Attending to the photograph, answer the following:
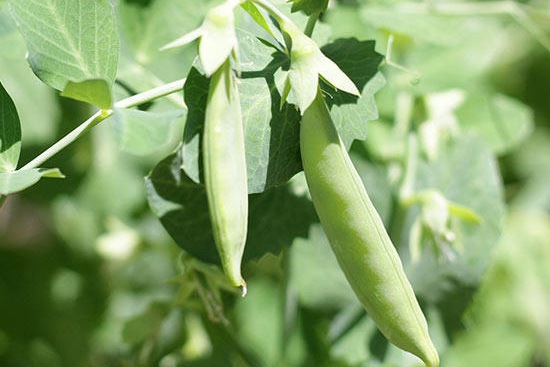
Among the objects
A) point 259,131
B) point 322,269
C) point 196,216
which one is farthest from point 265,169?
point 322,269

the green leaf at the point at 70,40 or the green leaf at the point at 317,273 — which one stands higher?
the green leaf at the point at 70,40

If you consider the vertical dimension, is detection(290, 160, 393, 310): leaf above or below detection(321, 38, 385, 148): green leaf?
below

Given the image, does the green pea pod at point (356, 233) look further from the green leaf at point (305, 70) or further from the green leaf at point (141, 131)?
the green leaf at point (141, 131)

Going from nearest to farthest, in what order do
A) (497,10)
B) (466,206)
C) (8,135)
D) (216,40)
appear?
(216,40) → (8,135) → (466,206) → (497,10)

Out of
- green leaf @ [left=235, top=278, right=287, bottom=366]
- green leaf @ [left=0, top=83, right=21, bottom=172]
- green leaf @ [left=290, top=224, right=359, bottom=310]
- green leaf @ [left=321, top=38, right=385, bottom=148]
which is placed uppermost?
green leaf @ [left=0, top=83, right=21, bottom=172]

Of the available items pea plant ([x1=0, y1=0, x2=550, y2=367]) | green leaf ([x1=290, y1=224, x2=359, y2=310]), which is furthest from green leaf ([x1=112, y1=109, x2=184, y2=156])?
green leaf ([x1=290, y1=224, x2=359, y2=310])

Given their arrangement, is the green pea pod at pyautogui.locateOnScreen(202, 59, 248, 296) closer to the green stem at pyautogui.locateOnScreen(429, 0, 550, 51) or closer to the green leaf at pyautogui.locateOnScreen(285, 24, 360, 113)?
the green leaf at pyautogui.locateOnScreen(285, 24, 360, 113)

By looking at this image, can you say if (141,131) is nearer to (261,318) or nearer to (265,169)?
(265,169)

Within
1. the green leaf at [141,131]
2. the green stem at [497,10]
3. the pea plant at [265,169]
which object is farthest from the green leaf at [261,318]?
the green leaf at [141,131]
